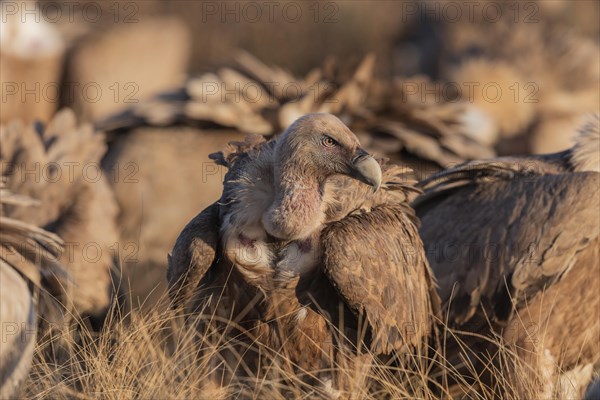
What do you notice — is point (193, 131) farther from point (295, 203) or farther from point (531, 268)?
point (295, 203)

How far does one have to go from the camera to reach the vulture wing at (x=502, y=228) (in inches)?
219

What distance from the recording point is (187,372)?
508 centimetres

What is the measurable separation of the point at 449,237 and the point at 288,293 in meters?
1.42

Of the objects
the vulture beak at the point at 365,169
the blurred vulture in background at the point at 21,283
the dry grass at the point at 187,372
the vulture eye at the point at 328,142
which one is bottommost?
the dry grass at the point at 187,372

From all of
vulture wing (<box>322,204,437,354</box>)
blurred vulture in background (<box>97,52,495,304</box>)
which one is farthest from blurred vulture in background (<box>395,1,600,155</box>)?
vulture wing (<box>322,204,437,354</box>)

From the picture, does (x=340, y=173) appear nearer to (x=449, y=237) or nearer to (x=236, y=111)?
(x=449, y=237)

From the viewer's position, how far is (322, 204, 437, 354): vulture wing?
15.6ft

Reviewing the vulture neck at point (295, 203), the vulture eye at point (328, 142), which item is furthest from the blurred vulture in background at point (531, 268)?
the vulture eye at point (328, 142)

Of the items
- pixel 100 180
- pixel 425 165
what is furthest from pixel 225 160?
pixel 425 165

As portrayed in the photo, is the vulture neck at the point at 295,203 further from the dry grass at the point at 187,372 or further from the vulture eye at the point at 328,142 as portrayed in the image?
the dry grass at the point at 187,372

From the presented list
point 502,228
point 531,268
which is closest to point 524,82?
point 502,228

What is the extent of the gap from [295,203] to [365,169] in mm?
321

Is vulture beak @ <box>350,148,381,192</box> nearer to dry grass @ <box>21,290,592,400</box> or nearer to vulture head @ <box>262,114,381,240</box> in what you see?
vulture head @ <box>262,114,381,240</box>

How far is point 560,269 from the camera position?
5.56 m
